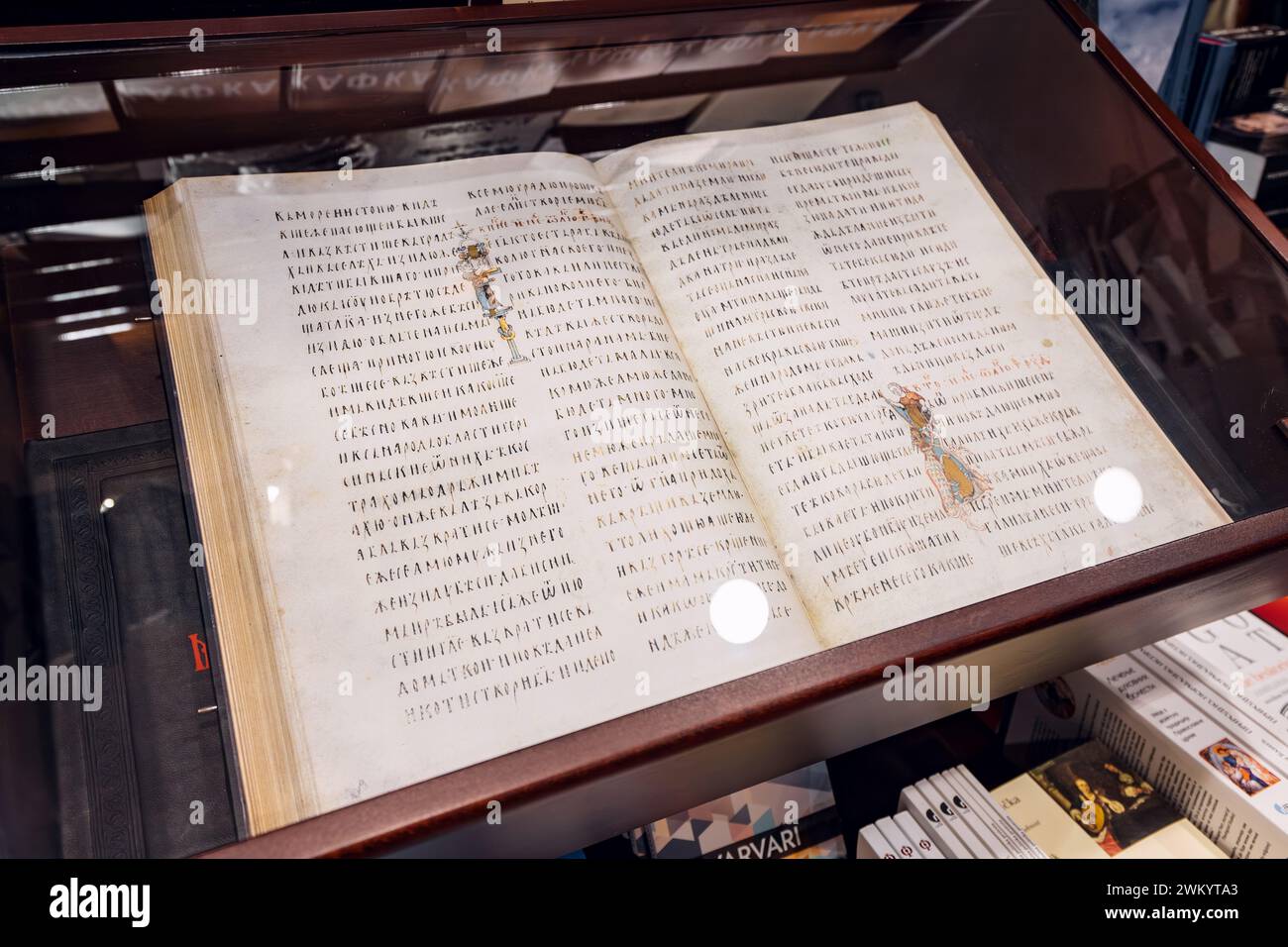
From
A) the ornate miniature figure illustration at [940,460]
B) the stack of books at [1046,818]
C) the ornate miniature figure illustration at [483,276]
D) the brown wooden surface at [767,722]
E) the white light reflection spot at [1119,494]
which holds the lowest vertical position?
the stack of books at [1046,818]

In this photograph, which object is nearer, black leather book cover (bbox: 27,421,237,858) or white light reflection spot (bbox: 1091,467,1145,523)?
black leather book cover (bbox: 27,421,237,858)

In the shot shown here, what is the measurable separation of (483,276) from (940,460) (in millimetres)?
499

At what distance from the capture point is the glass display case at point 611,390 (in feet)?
2.22

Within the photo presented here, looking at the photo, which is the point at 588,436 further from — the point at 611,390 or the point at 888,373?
the point at 888,373

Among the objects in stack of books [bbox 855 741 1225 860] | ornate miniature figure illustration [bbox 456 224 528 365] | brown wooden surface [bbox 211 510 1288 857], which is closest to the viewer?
brown wooden surface [bbox 211 510 1288 857]

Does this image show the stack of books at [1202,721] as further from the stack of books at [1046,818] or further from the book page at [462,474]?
the book page at [462,474]

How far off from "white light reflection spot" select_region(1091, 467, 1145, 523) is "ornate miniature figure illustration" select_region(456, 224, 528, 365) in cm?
60

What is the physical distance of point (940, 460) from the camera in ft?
2.91

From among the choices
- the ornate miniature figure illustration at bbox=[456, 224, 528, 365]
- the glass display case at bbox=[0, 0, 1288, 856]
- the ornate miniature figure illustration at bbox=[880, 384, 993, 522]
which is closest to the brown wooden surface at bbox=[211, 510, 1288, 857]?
the glass display case at bbox=[0, 0, 1288, 856]

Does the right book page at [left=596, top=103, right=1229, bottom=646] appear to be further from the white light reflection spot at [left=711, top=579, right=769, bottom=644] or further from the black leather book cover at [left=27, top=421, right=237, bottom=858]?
the black leather book cover at [left=27, top=421, right=237, bottom=858]

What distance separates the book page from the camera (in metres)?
0.68

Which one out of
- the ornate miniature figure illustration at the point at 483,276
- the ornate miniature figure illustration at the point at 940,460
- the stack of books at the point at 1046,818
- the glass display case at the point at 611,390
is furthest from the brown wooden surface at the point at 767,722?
the ornate miniature figure illustration at the point at 483,276

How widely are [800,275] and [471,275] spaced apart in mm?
367

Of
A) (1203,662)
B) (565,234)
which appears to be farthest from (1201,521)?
(565,234)
